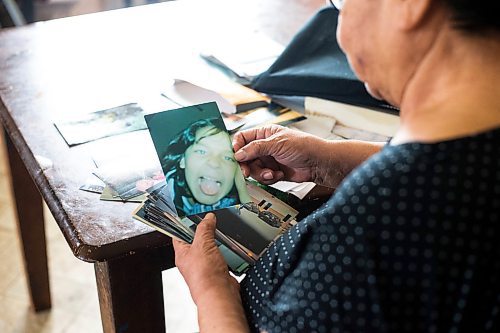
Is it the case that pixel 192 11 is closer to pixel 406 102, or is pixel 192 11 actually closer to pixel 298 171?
pixel 298 171

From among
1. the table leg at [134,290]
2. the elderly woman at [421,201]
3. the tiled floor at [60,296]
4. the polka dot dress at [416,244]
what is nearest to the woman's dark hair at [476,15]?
the elderly woman at [421,201]

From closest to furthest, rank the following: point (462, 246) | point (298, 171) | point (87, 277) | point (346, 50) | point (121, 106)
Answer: point (462, 246) < point (346, 50) < point (298, 171) < point (121, 106) < point (87, 277)

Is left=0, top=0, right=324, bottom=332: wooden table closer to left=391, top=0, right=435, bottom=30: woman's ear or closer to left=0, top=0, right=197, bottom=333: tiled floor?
left=0, top=0, right=197, bottom=333: tiled floor

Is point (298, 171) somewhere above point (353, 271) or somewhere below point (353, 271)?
below

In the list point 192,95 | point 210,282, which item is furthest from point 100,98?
point 210,282

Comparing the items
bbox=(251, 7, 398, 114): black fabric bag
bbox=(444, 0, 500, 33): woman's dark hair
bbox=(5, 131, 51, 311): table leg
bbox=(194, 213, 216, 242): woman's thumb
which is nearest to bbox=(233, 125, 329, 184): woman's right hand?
bbox=(194, 213, 216, 242): woman's thumb

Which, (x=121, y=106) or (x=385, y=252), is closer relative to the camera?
(x=385, y=252)

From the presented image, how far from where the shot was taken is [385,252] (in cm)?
73

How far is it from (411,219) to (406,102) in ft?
0.47

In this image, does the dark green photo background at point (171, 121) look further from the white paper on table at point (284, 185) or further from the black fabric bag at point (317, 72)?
the black fabric bag at point (317, 72)

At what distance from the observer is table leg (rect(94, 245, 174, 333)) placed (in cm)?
107

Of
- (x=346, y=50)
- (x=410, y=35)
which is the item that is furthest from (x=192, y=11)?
(x=410, y=35)

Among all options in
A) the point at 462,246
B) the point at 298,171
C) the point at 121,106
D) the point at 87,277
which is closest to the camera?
the point at 462,246

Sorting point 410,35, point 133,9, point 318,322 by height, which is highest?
point 410,35
